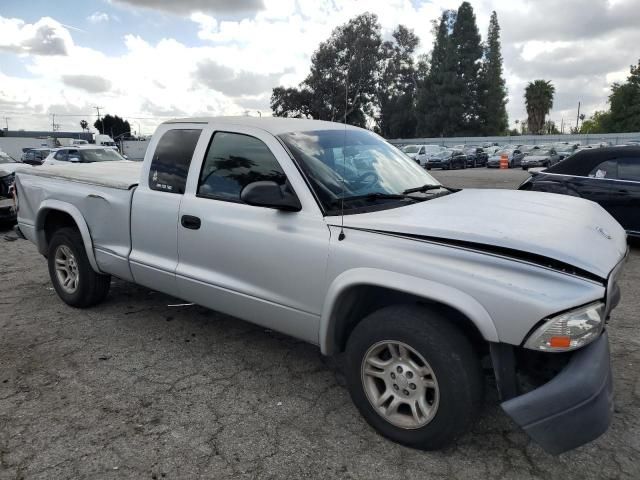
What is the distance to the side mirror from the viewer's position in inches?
118

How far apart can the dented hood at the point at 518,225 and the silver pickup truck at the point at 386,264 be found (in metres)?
0.01

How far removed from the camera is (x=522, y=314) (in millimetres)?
2299

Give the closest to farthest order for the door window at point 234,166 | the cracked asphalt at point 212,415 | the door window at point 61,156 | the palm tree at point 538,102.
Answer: the cracked asphalt at point 212,415
the door window at point 234,166
the door window at point 61,156
the palm tree at point 538,102

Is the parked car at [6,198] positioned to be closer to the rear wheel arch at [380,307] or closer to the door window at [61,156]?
the door window at [61,156]

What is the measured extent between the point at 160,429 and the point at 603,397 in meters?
2.31

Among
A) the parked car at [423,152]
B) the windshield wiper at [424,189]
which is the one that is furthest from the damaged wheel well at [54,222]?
the parked car at [423,152]

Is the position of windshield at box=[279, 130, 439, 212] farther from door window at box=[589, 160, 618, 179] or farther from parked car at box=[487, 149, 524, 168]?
parked car at box=[487, 149, 524, 168]

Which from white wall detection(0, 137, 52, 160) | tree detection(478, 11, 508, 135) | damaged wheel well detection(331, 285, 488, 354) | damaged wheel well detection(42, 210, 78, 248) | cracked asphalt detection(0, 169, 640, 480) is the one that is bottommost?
cracked asphalt detection(0, 169, 640, 480)

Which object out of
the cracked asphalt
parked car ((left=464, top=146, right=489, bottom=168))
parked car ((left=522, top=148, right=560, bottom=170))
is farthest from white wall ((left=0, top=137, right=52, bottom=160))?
the cracked asphalt

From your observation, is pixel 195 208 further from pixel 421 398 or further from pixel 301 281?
pixel 421 398

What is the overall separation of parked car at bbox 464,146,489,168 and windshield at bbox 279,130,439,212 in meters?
33.7

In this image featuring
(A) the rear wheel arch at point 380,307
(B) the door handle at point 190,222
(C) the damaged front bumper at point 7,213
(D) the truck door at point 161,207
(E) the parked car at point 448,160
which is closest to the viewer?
(A) the rear wheel arch at point 380,307

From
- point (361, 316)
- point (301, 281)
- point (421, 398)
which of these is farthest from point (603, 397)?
point (301, 281)

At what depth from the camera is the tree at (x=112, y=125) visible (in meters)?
108
